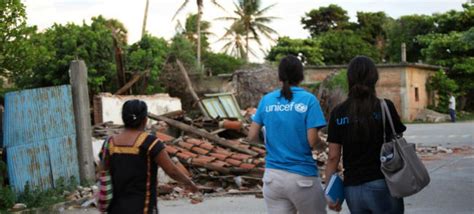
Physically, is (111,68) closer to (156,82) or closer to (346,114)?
(156,82)

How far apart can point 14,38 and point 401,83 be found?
3303 cm

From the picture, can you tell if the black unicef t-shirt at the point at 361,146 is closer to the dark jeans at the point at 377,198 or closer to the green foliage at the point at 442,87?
the dark jeans at the point at 377,198

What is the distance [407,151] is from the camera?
4.23 m

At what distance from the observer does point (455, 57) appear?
45562 mm

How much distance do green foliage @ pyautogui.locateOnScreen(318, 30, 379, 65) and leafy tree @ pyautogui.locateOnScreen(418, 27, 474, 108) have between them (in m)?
9.83

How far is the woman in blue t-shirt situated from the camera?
4539mm

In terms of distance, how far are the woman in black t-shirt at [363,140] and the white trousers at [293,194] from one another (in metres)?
0.28

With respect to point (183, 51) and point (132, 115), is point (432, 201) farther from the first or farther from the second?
point (183, 51)

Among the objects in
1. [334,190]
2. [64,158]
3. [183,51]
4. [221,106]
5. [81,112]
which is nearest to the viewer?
[334,190]

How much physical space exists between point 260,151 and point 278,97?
896 cm

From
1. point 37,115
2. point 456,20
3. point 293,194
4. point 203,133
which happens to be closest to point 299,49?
point 456,20

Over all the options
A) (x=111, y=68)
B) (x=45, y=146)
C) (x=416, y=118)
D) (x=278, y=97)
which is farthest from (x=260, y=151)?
(x=416, y=118)

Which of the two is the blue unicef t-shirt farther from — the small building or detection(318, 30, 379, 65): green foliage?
detection(318, 30, 379, 65): green foliage

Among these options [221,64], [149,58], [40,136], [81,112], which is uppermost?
[149,58]
